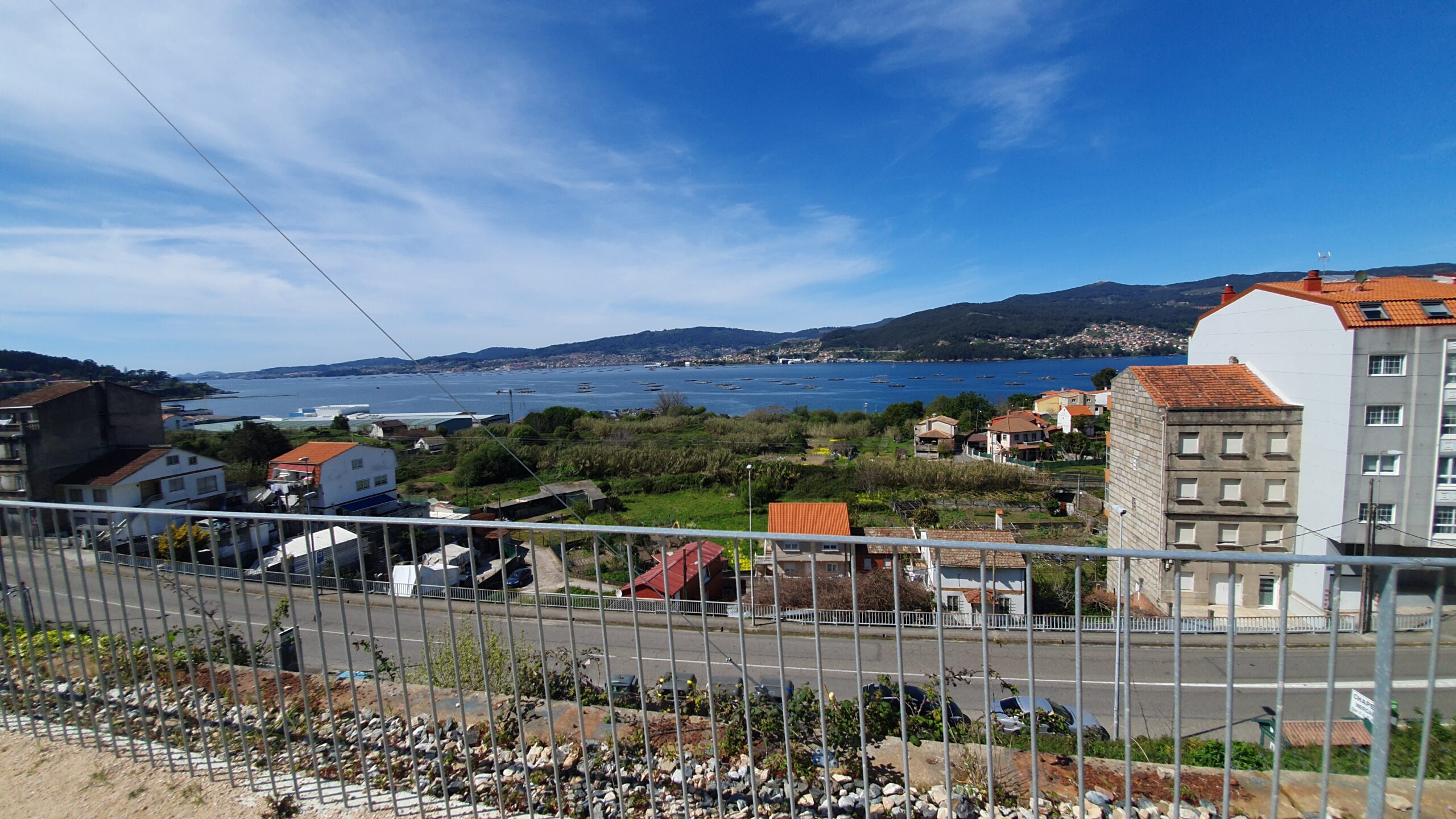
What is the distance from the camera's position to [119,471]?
14.5 meters

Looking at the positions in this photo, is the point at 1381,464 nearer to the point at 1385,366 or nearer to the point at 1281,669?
the point at 1385,366

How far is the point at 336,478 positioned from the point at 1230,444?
20.4 m

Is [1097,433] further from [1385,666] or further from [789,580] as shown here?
[1385,666]

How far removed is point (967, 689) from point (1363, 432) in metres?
7.59

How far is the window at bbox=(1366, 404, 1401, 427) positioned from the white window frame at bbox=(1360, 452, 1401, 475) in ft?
1.46

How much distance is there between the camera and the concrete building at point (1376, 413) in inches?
355

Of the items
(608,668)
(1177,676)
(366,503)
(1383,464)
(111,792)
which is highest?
(1177,676)

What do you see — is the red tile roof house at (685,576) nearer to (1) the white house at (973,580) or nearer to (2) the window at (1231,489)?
(1) the white house at (973,580)

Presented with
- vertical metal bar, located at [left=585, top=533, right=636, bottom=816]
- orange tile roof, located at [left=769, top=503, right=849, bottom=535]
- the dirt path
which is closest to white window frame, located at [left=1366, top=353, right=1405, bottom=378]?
orange tile roof, located at [left=769, top=503, right=849, bottom=535]

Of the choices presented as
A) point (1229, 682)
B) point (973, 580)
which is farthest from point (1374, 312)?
point (1229, 682)

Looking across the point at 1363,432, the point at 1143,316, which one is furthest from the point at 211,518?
the point at 1143,316

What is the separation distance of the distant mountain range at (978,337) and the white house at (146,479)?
82.6 feet

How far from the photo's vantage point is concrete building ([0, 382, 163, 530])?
1361 centimetres

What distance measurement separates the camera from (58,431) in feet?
46.4
